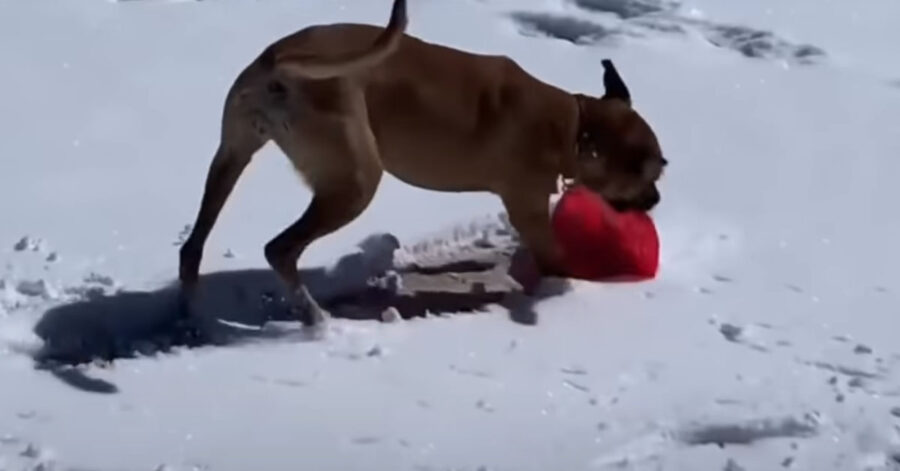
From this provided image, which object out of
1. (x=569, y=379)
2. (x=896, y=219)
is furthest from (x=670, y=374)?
(x=896, y=219)

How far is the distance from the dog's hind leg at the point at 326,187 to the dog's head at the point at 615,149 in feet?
2.36

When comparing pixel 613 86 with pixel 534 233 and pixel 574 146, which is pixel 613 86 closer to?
pixel 574 146

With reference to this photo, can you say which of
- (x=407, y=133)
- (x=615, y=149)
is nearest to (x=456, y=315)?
(x=407, y=133)

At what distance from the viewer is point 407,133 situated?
14.2 feet

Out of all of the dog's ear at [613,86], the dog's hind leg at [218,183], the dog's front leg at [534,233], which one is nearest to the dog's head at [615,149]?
the dog's ear at [613,86]

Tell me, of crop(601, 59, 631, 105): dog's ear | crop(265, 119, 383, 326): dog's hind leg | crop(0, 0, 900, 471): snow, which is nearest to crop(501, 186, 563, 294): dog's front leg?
crop(0, 0, 900, 471): snow

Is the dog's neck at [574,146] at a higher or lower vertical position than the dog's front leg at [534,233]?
higher

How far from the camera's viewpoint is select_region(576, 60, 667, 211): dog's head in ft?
15.2

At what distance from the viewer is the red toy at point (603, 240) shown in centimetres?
469

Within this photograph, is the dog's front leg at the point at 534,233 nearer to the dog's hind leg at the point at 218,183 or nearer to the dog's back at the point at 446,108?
the dog's back at the point at 446,108

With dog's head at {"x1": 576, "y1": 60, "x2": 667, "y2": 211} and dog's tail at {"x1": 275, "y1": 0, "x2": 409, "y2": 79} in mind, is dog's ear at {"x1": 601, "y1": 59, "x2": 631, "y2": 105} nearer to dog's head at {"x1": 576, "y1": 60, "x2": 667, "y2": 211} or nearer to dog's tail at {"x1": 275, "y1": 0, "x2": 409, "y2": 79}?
dog's head at {"x1": 576, "y1": 60, "x2": 667, "y2": 211}

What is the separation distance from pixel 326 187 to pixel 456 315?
1.77 ft

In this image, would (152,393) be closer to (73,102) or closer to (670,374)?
(670,374)

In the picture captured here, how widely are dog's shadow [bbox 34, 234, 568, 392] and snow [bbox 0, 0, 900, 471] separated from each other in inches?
0.5
